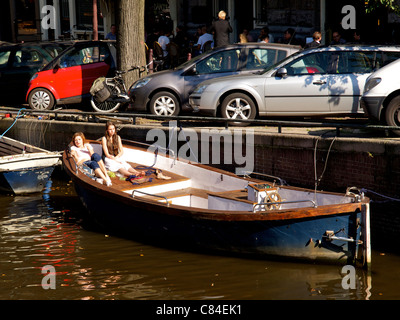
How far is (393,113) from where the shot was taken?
1211cm

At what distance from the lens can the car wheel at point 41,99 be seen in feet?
60.4

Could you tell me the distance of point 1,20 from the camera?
3334cm

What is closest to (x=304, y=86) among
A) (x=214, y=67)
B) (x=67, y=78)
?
(x=214, y=67)

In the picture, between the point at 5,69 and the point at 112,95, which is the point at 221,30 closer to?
the point at 112,95

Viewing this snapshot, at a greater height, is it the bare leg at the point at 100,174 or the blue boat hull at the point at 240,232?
the bare leg at the point at 100,174

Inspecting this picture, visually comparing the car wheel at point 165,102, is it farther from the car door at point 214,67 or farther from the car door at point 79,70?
the car door at point 79,70

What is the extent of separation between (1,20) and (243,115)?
2206 cm

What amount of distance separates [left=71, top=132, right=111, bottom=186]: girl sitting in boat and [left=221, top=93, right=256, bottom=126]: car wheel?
283 cm

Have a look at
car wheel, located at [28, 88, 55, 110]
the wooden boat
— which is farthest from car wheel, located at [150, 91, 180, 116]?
car wheel, located at [28, 88, 55, 110]

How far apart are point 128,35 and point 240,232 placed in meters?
8.63

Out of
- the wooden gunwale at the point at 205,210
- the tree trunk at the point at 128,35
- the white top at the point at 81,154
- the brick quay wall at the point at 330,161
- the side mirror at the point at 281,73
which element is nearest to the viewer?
the wooden gunwale at the point at 205,210

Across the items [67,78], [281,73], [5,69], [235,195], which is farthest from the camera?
[5,69]

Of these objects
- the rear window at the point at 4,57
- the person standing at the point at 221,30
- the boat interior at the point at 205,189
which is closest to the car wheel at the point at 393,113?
the boat interior at the point at 205,189
